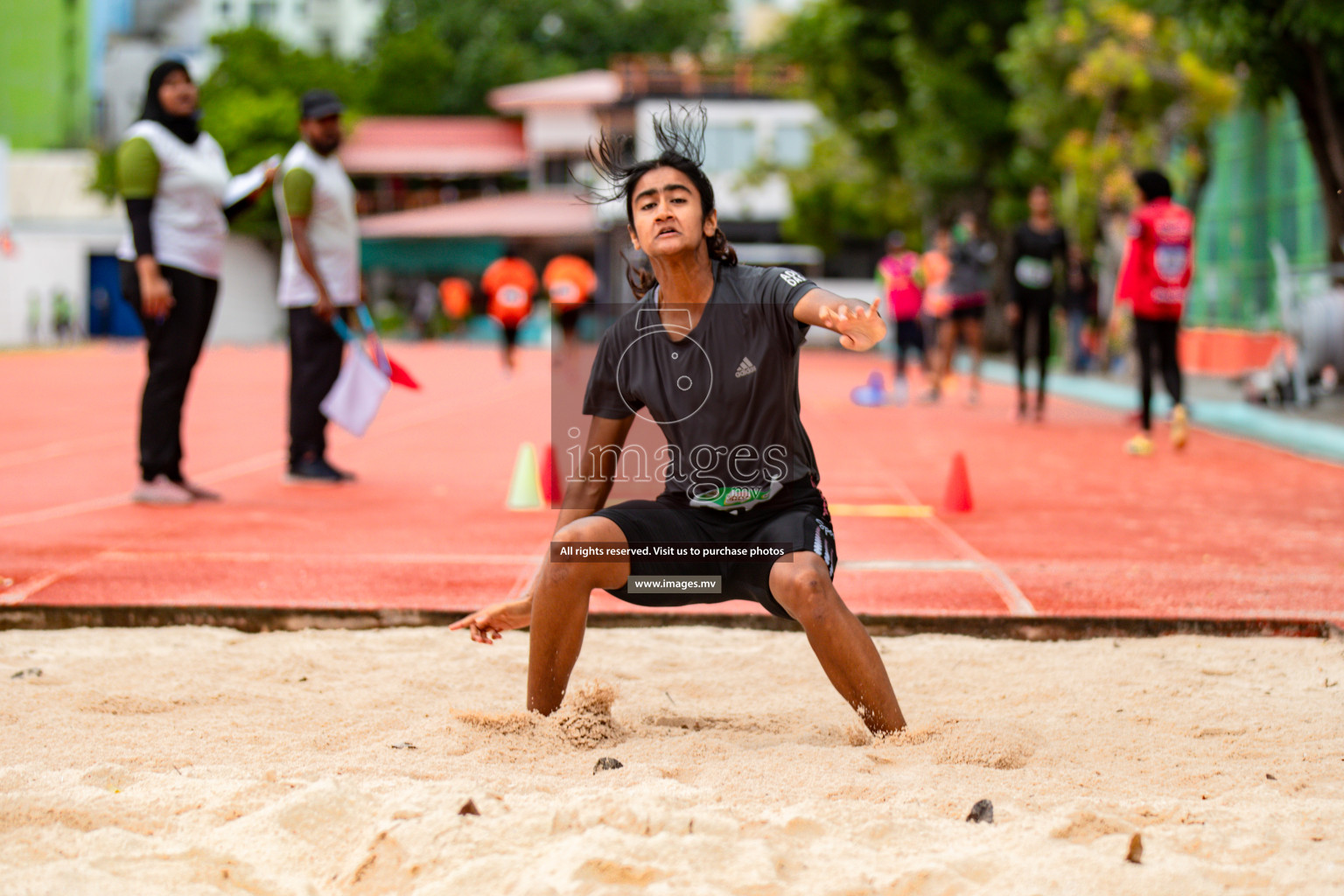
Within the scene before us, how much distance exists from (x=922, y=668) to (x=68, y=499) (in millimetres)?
5361

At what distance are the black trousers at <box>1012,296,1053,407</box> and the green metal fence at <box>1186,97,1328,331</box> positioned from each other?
5.23 metres

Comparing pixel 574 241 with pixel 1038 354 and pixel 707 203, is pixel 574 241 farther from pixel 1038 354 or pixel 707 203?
pixel 707 203

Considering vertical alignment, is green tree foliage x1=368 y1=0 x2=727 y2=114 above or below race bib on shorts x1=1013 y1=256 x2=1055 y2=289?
above

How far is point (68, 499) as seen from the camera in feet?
25.2

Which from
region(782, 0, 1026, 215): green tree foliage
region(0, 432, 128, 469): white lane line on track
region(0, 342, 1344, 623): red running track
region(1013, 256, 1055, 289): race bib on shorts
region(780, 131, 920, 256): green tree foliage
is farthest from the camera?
region(780, 131, 920, 256): green tree foliage

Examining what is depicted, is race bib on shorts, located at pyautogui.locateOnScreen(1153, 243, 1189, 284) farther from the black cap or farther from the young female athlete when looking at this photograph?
the young female athlete

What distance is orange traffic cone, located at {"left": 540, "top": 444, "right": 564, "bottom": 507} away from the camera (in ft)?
23.3

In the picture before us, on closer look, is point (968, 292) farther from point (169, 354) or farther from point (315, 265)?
point (169, 354)

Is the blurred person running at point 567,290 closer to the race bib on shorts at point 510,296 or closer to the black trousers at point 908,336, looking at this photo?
the race bib on shorts at point 510,296

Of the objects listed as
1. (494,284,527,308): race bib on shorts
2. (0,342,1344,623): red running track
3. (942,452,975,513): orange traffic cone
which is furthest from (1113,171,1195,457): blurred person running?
(494,284,527,308): race bib on shorts

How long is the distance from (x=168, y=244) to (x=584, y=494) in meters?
4.45

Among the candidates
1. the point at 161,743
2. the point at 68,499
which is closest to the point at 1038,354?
the point at 68,499

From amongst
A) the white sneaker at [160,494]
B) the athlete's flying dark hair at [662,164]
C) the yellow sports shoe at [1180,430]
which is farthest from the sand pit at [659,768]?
the yellow sports shoe at [1180,430]

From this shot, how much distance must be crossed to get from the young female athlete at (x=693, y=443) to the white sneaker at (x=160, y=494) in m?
4.42
